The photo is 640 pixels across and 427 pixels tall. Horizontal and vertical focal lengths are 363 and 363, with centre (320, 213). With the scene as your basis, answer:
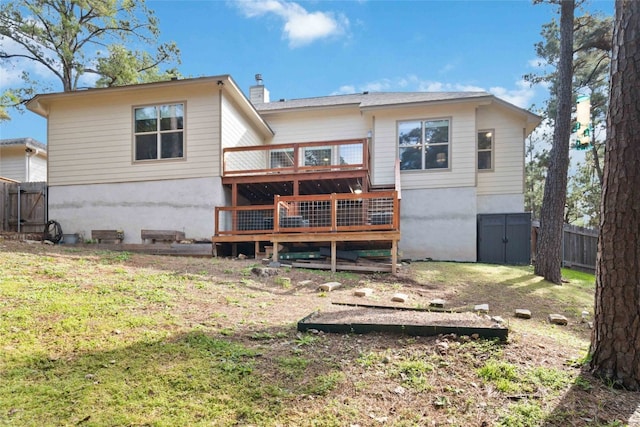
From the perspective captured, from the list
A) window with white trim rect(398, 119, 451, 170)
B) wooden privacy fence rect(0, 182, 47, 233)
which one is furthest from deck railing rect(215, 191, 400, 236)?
wooden privacy fence rect(0, 182, 47, 233)

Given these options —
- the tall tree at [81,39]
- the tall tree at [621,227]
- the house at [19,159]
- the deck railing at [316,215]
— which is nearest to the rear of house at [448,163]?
the deck railing at [316,215]

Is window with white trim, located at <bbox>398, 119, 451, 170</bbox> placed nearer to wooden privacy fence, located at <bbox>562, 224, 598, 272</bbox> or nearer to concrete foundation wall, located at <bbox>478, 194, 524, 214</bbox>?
concrete foundation wall, located at <bbox>478, 194, 524, 214</bbox>

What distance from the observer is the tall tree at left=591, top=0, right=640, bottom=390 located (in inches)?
105

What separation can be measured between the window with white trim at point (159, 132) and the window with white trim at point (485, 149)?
9.71m

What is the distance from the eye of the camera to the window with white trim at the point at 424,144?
12.2 m

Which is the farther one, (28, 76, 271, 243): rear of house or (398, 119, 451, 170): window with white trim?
(398, 119, 451, 170): window with white trim

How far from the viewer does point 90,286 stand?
15.9ft

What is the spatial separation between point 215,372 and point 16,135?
21505 millimetres

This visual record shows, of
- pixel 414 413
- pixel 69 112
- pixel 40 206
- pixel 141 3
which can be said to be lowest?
pixel 414 413

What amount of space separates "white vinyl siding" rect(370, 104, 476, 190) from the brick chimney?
6185mm

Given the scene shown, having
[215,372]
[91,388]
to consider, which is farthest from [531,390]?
[91,388]

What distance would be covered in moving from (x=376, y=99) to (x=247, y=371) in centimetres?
1276

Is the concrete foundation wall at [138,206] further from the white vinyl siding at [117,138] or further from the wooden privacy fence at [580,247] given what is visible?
the wooden privacy fence at [580,247]

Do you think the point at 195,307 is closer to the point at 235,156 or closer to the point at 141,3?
the point at 235,156
